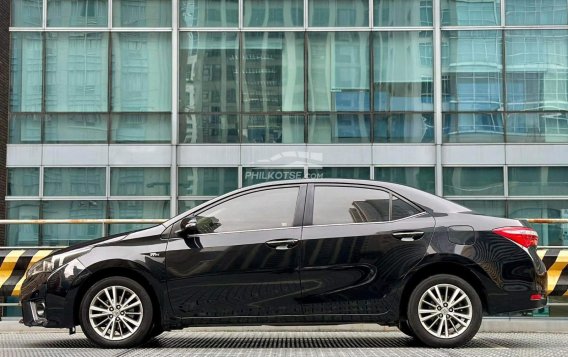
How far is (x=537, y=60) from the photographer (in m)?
20.0

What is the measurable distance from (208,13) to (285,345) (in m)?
13.5

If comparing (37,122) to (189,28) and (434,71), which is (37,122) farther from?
(434,71)

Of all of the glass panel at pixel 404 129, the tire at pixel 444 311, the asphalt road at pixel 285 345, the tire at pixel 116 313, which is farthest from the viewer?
the glass panel at pixel 404 129

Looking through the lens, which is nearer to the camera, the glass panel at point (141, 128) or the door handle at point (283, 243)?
the door handle at point (283, 243)

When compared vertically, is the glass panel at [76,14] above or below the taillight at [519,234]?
above

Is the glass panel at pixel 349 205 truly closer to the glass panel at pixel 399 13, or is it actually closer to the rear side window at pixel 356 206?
the rear side window at pixel 356 206

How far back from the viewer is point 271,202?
7914 mm

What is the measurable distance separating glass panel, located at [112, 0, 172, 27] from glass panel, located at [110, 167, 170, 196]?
11.4ft

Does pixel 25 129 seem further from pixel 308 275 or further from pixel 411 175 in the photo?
pixel 308 275

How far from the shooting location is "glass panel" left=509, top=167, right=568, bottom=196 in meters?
19.6

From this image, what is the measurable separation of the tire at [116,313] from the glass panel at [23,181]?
12.9 meters

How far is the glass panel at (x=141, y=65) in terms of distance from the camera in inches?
794

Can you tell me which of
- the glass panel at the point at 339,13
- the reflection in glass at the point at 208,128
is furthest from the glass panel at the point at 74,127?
the glass panel at the point at 339,13

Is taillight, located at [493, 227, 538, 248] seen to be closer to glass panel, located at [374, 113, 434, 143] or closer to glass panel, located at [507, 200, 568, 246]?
glass panel, located at [374, 113, 434, 143]
